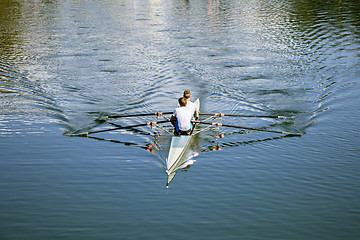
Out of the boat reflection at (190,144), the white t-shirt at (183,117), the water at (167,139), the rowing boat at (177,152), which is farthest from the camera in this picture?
the white t-shirt at (183,117)

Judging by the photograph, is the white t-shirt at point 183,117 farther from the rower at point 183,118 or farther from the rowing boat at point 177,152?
the rowing boat at point 177,152

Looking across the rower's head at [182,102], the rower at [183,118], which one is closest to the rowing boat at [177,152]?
the rower at [183,118]

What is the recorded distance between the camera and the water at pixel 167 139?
9102mm

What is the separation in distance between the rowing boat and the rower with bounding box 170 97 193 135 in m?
0.30

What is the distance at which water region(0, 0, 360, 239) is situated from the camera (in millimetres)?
9102

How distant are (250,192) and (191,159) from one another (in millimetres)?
2663

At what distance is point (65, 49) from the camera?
1144 inches

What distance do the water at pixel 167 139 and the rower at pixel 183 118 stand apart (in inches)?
30.0

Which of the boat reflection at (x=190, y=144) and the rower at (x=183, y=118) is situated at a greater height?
the rower at (x=183, y=118)

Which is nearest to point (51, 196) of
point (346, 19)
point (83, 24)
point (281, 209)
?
point (281, 209)

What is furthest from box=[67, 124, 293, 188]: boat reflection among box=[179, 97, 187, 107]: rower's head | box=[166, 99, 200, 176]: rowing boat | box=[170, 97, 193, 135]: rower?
box=[179, 97, 187, 107]: rower's head

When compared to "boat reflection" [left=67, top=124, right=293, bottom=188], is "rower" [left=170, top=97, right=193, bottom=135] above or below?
above

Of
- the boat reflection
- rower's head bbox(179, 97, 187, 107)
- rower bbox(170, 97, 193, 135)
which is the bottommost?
the boat reflection

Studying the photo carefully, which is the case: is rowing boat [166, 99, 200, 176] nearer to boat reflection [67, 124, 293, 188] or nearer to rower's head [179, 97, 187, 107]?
boat reflection [67, 124, 293, 188]
